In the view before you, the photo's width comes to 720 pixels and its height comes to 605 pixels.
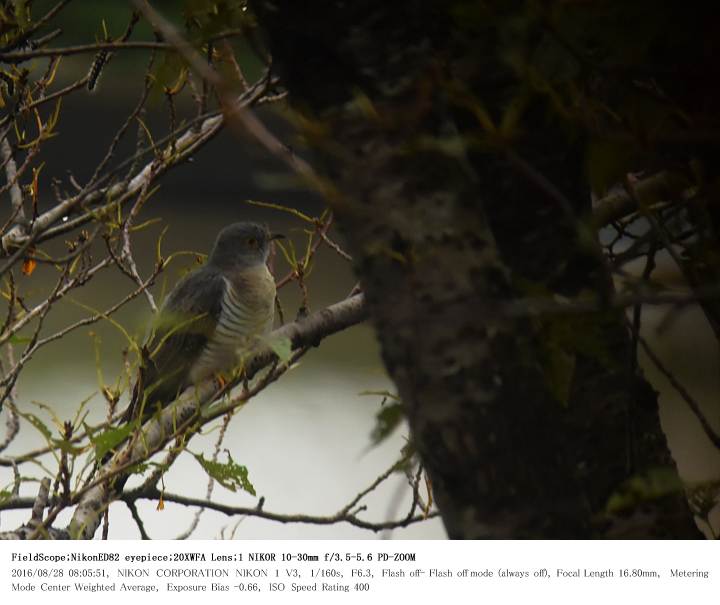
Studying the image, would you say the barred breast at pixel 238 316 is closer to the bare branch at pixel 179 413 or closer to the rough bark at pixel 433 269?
the bare branch at pixel 179 413

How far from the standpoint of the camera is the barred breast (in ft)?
3.22

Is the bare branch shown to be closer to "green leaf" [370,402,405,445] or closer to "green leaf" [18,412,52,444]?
"green leaf" [18,412,52,444]

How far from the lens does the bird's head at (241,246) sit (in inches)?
42.8

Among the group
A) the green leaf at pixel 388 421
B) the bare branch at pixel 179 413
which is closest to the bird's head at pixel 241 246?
the bare branch at pixel 179 413

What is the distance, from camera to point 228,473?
0.63 metres

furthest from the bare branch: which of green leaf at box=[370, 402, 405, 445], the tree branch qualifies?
green leaf at box=[370, 402, 405, 445]

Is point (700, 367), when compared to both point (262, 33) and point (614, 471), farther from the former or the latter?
point (262, 33)

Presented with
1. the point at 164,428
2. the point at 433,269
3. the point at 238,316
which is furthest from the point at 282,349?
the point at 238,316

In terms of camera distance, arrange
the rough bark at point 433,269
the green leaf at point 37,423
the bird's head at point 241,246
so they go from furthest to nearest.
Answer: the bird's head at point 241,246
the green leaf at point 37,423
the rough bark at point 433,269

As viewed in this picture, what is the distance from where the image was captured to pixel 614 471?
0.45 meters

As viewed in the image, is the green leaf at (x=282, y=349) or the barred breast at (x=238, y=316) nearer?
the green leaf at (x=282, y=349)

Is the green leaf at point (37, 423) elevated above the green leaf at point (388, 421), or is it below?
above

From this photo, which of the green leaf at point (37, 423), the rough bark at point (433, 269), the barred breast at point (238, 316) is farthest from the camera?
the barred breast at point (238, 316)
